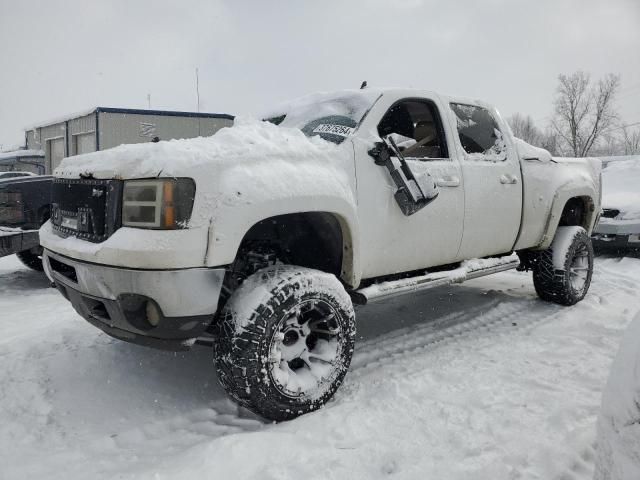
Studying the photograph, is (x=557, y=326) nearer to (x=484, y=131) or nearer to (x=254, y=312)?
(x=484, y=131)

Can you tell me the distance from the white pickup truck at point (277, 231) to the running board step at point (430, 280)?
0.5 inches

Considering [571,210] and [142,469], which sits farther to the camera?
[571,210]

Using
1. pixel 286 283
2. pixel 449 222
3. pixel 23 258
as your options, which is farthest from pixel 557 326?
pixel 23 258

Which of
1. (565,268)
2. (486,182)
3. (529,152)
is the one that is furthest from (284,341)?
(565,268)

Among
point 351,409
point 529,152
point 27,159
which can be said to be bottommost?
point 351,409

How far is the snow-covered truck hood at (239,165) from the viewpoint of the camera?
239 cm

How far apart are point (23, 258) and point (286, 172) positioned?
547 cm

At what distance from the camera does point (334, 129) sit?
3.30 metres

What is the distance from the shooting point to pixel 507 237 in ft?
14.3

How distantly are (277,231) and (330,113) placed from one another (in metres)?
1.04

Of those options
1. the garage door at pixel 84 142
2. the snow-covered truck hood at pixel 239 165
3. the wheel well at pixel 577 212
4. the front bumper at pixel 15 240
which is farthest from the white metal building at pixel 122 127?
the snow-covered truck hood at pixel 239 165

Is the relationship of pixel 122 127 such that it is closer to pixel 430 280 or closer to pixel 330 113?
pixel 330 113

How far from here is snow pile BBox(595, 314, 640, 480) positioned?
1370mm

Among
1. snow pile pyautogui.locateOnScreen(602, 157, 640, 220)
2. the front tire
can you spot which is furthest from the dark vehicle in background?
snow pile pyautogui.locateOnScreen(602, 157, 640, 220)
